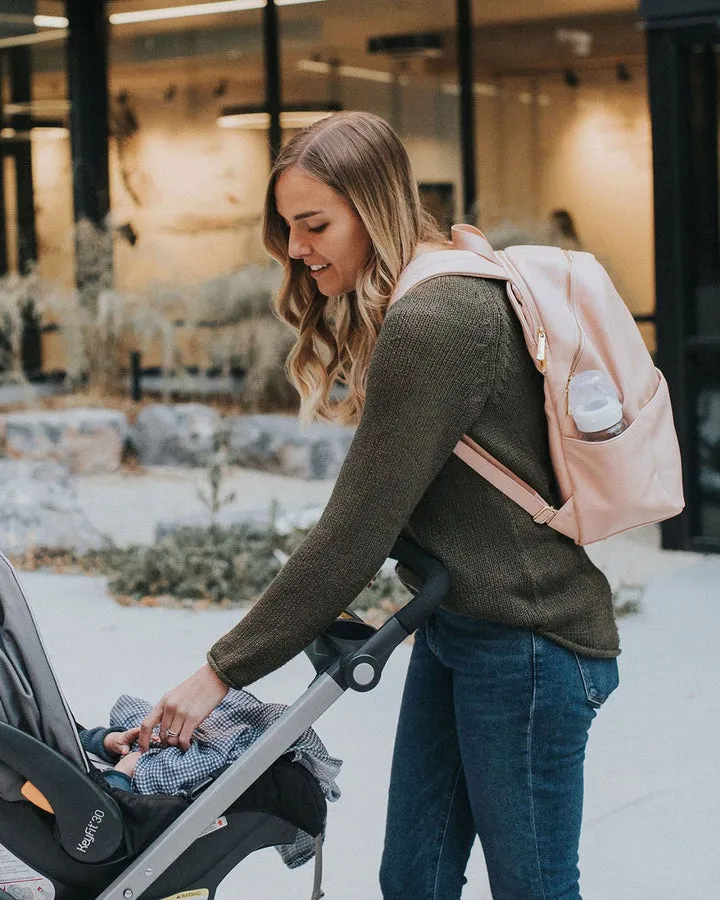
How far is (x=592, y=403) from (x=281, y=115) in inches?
436

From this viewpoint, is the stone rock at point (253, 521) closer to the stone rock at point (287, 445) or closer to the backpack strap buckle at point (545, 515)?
the stone rock at point (287, 445)

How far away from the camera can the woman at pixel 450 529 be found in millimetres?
1960

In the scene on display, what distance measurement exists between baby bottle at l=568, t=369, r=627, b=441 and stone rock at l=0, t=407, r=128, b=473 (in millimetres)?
8579

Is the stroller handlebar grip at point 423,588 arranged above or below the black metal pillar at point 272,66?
below

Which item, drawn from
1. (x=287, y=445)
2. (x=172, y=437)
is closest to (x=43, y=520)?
(x=287, y=445)

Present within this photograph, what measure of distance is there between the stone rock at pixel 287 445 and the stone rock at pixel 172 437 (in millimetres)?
256

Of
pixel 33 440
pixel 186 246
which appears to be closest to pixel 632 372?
pixel 33 440

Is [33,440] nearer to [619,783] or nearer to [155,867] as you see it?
[619,783]

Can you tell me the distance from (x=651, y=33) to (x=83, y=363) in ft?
19.4

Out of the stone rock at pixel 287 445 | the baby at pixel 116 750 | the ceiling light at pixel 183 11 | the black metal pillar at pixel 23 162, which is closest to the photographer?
the baby at pixel 116 750

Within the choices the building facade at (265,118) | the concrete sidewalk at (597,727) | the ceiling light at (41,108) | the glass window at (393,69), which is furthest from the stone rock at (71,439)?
the ceiling light at (41,108)

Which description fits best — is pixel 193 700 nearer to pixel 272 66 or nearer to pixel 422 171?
pixel 422 171

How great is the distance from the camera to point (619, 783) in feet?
13.3

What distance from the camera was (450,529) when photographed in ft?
6.85
